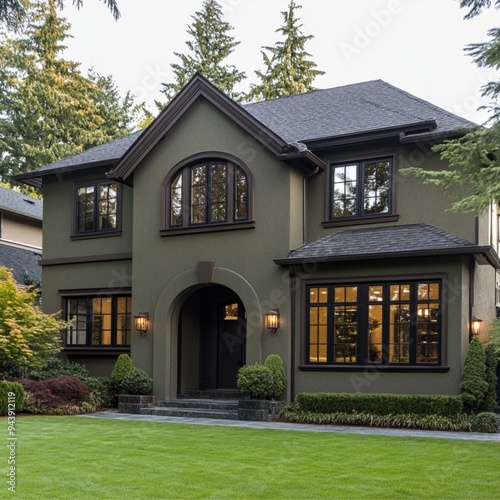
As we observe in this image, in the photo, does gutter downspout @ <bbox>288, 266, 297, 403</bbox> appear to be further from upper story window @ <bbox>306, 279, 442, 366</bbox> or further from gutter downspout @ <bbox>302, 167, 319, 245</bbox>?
gutter downspout @ <bbox>302, 167, 319, 245</bbox>

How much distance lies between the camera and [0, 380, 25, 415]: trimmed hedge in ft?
49.9

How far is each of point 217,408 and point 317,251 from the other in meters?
4.38

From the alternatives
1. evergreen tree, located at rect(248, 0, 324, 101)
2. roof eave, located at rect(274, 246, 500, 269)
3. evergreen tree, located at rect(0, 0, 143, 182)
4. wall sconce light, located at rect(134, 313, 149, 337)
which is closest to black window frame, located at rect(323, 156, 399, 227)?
roof eave, located at rect(274, 246, 500, 269)

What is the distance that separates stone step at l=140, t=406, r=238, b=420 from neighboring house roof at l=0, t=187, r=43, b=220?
11.6 m

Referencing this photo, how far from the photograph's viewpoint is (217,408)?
1622cm

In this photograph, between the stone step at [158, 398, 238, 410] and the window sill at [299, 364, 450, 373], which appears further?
the stone step at [158, 398, 238, 410]

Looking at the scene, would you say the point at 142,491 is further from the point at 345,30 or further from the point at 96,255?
the point at 345,30

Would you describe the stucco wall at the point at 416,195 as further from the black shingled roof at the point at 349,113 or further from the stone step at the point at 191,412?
the stone step at the point at 191,412

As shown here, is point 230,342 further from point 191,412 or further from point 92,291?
point 92,291

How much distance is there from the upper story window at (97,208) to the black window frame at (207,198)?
246 centimetres

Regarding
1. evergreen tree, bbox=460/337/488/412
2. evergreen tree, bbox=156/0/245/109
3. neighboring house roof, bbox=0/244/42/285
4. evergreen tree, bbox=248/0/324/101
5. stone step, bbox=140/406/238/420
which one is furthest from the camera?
evergreen tree, bbox=156/0/245/109

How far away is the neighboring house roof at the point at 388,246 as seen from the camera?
14.1 m

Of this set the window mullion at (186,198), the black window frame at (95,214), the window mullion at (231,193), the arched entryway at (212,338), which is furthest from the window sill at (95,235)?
the window mullion at (231,193)

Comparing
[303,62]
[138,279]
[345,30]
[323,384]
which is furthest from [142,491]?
[303,62]
